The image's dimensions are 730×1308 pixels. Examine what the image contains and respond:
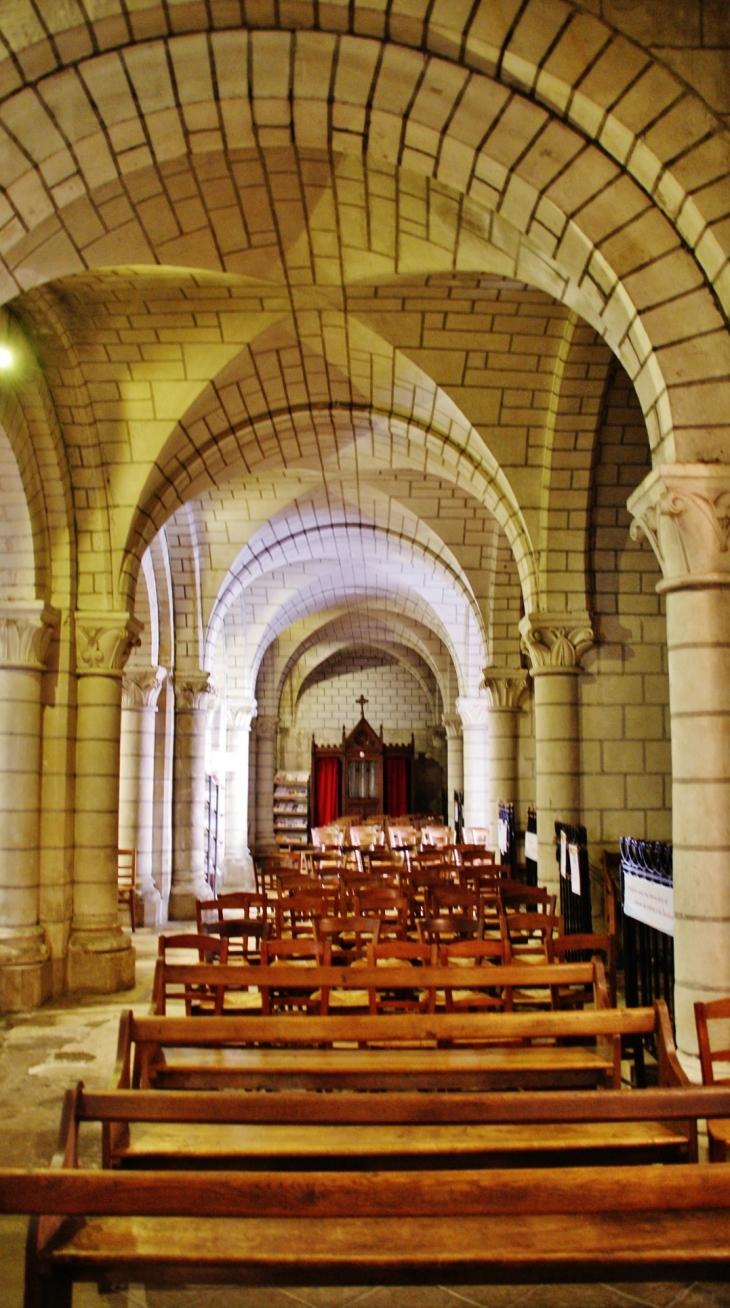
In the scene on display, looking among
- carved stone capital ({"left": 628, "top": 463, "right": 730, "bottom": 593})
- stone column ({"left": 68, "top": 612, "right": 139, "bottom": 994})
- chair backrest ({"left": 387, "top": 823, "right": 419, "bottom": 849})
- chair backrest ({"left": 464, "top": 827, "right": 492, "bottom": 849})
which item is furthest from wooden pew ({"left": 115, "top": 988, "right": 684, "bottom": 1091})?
chair backrest ({"left": 387, "top": 823, "right": 419, "bottom": 849})

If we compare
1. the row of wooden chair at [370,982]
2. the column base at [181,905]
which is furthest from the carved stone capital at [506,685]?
the row of wooden chair at [370,982]

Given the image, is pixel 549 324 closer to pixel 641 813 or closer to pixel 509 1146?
pixel 641 813

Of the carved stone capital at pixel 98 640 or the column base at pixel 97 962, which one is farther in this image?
the carved stone capital at pixel 98 640

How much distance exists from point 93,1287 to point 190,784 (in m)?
10.4

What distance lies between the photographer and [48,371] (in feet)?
25.2

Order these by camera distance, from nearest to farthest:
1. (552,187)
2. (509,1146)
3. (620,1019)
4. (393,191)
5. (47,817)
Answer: (509,1146)
(620,1019)
(552,187)
(393,191)
(47,817)

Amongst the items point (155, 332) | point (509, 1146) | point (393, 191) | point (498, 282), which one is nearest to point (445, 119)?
point (393, 191)

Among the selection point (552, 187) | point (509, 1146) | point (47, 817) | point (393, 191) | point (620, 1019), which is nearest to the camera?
point (509, 1146)

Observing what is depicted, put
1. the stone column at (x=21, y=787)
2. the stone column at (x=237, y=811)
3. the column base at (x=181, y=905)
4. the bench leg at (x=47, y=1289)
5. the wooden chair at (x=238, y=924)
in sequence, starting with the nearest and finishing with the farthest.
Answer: the bench leg at (x=47, y=1289)
the wooden chair at (x=238, y=924)
the stone column at (x=21, y=787)
the column base at (x=181, y=905)
the stone column at (x=237, y=811)

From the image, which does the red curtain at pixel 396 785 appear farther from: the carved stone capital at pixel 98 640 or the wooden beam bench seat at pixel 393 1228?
the wooden beam bench seat at pixel 393 1228

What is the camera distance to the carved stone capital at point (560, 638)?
8.27 m

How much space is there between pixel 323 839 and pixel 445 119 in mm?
12370

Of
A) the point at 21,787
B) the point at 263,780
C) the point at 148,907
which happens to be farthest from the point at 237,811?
the point at 21,787

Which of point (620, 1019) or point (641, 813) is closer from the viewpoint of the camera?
point (620, 1019)
